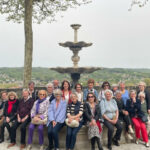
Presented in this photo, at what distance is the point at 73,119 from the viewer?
225 inches

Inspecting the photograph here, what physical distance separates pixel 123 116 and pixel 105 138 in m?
0.92

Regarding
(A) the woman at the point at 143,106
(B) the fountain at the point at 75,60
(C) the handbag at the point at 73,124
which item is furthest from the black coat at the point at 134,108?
(B) the fountain at the point at 75,60

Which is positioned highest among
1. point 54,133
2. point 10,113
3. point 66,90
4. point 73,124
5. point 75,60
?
point 75,60

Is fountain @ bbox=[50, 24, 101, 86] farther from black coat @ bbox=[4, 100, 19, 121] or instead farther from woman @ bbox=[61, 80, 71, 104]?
black coat @ bbox=[4, 100, 19, 121]

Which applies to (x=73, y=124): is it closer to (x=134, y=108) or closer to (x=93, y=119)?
(x=93, y=119)

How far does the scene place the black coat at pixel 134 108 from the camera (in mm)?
6457

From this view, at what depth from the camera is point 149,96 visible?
6785 mm

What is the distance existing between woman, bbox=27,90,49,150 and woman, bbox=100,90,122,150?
1740mm

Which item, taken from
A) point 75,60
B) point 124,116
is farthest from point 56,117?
point 75,60

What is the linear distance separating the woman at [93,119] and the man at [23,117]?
70.8 inches

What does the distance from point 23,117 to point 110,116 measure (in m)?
2.67

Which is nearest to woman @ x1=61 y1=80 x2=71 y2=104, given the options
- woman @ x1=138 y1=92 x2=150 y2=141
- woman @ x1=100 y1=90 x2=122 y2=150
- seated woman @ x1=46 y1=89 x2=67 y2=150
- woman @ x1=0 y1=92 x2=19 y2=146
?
seated woman @ x1=46 y1=89 x2=67 y2=150

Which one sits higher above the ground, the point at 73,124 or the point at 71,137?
the point at 73,124

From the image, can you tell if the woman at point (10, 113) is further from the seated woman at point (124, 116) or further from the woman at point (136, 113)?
the woman at point (136, 113)
